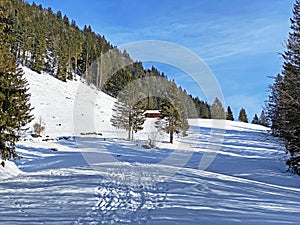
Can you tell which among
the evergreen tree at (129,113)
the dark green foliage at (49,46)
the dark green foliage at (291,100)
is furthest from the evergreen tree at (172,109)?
the dark green foliage at (49,46)

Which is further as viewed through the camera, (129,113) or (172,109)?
(129,113)

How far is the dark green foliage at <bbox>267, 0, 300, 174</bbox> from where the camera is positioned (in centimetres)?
1488

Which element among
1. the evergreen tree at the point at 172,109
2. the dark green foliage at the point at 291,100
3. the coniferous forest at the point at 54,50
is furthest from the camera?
the coniferous forest at the point at 54,50

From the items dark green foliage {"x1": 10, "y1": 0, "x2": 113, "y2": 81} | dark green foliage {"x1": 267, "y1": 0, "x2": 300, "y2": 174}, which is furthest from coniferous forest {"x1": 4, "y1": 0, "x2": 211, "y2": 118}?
dark green foliage {"x1": 267, "y1": 0, "x2": 300, "y2": 174}

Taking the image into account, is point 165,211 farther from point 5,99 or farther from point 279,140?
point 279,140

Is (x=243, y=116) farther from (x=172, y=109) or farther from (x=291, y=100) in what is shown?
(x=291, y=100)

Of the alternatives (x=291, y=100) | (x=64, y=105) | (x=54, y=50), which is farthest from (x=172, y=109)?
(x=54, y=50)

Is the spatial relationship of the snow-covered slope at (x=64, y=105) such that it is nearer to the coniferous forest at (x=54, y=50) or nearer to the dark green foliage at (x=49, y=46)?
the coniferous forest at (x=54, y=50)

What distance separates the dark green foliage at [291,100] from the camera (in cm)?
1488

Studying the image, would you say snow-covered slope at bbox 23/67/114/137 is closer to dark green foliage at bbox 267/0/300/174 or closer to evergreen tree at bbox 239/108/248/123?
dark green foliage at bbox 267/0/300/174

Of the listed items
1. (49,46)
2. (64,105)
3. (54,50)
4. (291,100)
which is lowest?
(291,100)

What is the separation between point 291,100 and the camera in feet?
45.3

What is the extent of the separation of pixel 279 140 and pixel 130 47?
9984mm

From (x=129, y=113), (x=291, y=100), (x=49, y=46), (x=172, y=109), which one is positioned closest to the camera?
(x=291, y=100)
